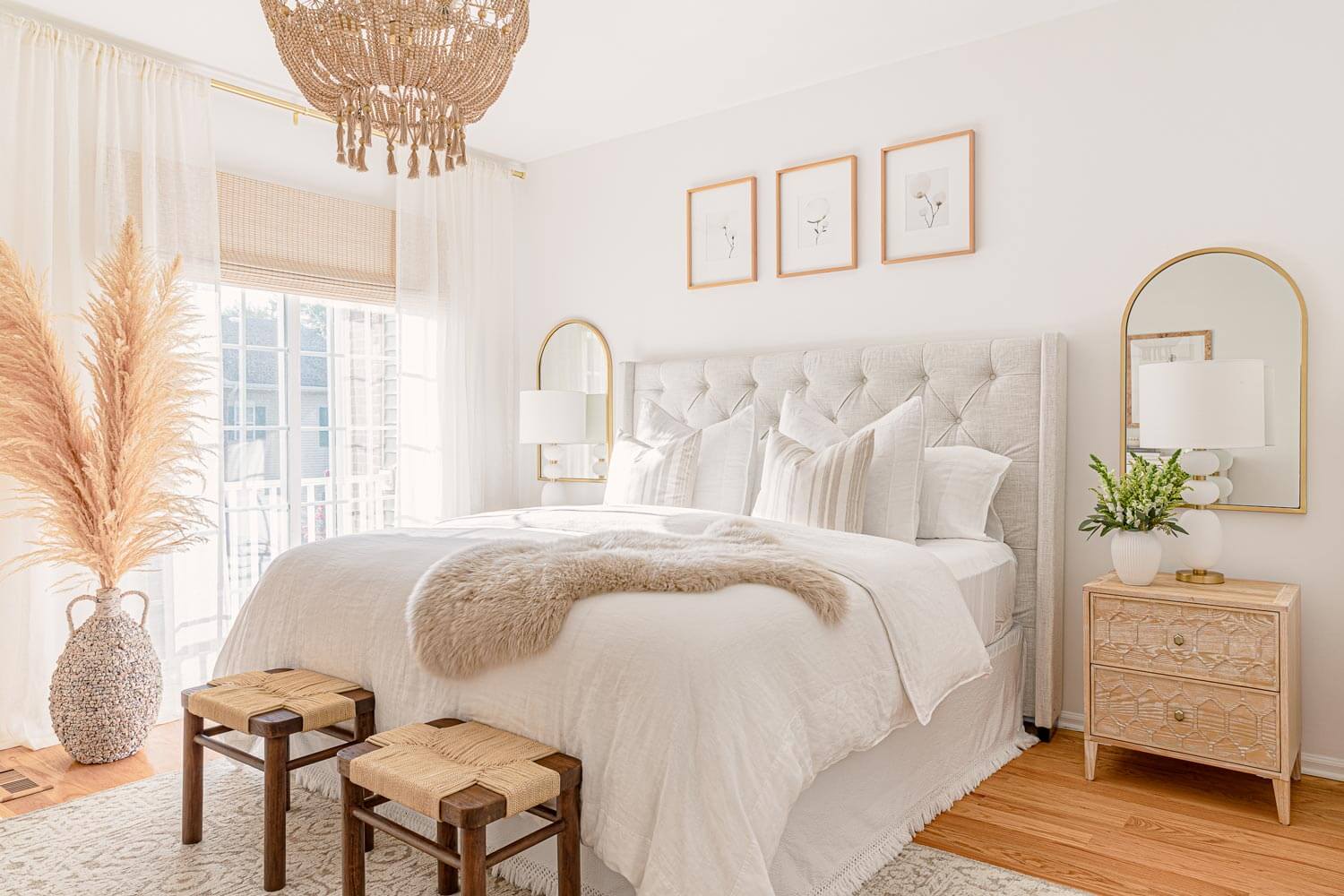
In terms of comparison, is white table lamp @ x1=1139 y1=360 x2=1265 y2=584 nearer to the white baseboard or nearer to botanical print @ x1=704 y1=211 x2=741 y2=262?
the white baseboard

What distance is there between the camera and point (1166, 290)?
294cm

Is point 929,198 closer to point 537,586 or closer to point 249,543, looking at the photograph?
point 537,586

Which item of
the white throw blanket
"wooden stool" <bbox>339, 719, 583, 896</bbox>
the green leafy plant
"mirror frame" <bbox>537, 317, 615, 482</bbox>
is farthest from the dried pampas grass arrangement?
the green leafy plant

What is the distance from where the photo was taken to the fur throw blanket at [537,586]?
6.22ft

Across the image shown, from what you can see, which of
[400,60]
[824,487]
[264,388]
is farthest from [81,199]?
[824,487]

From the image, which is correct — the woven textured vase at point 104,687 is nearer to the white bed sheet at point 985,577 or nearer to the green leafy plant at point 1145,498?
the white bed sheet at point 985,577

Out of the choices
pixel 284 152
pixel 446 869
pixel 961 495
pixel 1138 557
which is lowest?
pixel 446 869

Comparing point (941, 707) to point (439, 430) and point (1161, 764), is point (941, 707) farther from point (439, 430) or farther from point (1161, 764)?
point (439, 430)

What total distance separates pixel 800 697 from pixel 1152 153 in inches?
93.0

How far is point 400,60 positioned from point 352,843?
5.69ft

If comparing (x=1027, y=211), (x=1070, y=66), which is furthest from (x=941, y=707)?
(x=1070, y=66)

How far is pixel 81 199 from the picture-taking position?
3244 mm

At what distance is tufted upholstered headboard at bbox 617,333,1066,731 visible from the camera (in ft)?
10.0

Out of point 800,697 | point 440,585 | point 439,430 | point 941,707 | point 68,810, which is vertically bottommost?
point 68,810
